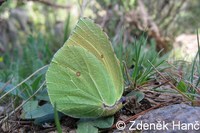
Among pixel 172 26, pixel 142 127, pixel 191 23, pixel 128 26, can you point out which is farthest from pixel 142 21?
pixel 142 127

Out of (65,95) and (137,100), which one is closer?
(65,95)

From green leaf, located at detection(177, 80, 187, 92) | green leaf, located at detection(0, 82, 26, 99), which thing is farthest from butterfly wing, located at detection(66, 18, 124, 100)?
green leaf, located at detection(0, 82, 26, 99)

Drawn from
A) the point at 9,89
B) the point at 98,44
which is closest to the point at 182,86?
the point at 98,44

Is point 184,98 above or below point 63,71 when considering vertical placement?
below

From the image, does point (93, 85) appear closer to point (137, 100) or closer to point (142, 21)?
point (137, 100)

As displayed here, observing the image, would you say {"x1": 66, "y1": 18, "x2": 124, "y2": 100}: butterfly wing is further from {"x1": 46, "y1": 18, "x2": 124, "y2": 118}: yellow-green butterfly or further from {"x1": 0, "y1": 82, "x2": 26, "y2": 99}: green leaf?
{"x1": 0, "y1": 82, "x2": 26, "y2": 99}: green leaf

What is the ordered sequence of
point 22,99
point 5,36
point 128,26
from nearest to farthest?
point 22,99
point 128,26
point 5,36

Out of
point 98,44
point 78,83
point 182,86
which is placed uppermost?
point 98,44

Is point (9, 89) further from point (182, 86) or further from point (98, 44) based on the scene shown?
point (182, 86)
